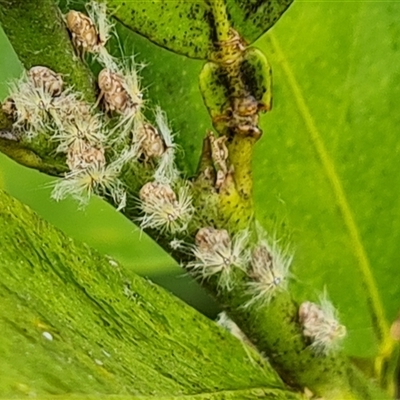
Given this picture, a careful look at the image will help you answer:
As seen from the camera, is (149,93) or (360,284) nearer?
(149,93)

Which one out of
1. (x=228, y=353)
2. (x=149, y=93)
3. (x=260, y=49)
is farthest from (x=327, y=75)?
(x=228, y=353)

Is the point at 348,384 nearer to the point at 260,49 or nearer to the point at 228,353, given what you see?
the point at 228,353

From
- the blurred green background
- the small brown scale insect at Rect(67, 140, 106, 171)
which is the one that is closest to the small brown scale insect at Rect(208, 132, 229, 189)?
the blurred green background

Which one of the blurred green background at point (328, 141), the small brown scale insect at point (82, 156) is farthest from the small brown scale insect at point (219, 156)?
the small brown scale insect at point (82, 156)

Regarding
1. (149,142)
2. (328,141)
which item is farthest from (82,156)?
(328,141)

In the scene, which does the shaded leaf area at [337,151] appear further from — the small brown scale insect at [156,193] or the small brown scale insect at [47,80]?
the small brown scale insect at [47,80]

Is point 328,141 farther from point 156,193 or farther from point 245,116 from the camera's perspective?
point 156,193
